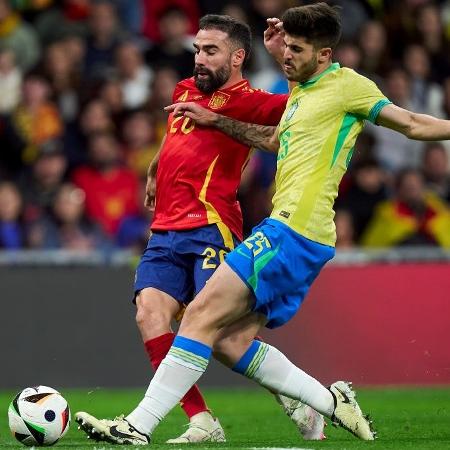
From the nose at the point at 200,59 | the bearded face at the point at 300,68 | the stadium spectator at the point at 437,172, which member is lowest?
the stadium spectator at the point at 437,172

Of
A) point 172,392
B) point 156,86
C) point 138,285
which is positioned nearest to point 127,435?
point 172,392

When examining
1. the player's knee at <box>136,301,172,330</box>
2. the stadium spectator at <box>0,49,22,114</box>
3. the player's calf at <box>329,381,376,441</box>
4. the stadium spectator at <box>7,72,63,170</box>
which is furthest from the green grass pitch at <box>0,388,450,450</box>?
the stadium spectator at <box>0,49,22,114</box>

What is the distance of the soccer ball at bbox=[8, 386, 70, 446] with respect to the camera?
7.36 meters

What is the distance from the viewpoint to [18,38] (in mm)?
14758

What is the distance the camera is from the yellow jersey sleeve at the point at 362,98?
723 centimetres

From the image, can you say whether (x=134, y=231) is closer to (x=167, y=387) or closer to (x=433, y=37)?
(x=433, y=37)

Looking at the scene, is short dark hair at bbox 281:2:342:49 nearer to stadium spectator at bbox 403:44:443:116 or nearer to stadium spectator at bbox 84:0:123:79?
stadium spectator at bbox 84:0:123:79

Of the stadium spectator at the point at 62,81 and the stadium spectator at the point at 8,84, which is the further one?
the stadium spectator at the point at 62,81

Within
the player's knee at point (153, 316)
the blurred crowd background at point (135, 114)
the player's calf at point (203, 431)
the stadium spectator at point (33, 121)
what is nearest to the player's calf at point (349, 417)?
the player's calf at point (203, 431)

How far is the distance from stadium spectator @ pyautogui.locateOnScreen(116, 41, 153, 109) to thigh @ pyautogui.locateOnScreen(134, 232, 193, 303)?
6593 millimetres

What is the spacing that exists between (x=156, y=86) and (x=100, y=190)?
1528mm

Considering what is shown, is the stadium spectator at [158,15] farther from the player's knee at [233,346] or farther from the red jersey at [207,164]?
the player's knee at [233,346]

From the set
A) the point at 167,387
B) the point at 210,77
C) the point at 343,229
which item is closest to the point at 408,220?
the point at 343,229

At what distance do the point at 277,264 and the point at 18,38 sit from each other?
325 inches
